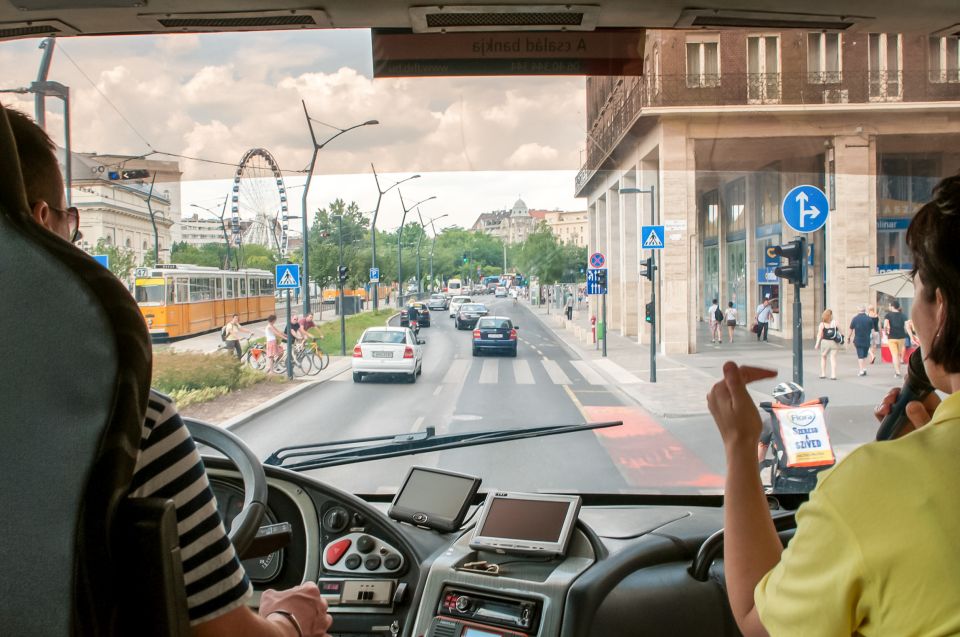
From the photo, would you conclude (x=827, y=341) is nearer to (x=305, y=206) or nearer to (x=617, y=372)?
(x=617, y=372)

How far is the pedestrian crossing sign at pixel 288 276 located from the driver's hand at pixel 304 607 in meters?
1.95

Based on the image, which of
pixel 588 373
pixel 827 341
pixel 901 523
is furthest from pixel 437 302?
pixel 901 523

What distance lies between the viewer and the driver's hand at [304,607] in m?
1.24

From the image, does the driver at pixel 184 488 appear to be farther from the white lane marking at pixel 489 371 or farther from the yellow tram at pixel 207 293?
the white lane marking at pixel 489 371

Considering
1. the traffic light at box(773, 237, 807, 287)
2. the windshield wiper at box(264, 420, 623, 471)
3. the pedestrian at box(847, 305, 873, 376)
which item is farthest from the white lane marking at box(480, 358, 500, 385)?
the pedestrian at box(847, 305, 873, 376)

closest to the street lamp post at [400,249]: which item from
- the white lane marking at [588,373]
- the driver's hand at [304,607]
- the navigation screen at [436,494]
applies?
the white lane marking at [588,373]

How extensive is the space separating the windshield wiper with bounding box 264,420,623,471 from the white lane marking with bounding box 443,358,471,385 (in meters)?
0.43

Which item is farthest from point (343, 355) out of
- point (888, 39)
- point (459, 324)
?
point (888, 39)

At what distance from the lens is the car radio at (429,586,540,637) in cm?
207

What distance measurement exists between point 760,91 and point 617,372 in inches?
47.4

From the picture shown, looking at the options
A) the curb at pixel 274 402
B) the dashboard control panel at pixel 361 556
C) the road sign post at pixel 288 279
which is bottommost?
the dashboard control panel at pixel 361 556

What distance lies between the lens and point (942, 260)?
3.50 feet

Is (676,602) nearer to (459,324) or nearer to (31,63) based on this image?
(459,324)

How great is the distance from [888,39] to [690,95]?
737 millimetres
